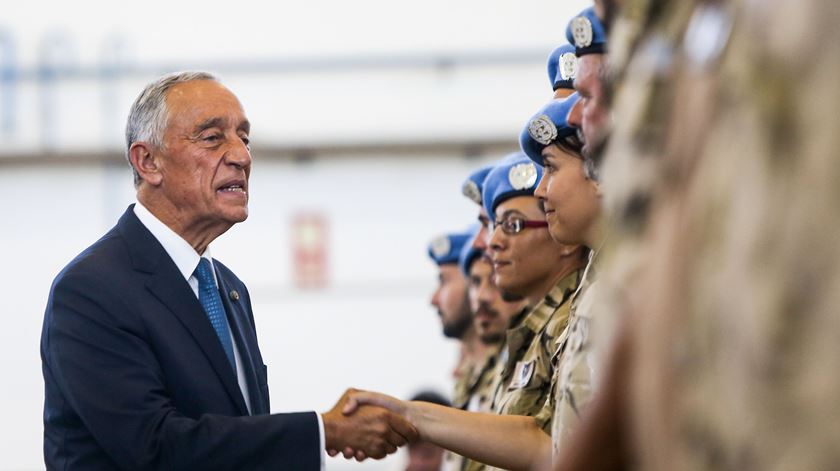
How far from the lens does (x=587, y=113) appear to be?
193 cm

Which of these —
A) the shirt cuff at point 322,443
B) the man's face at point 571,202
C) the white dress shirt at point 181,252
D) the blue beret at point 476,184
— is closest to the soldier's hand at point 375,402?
the shirt cuff at point 322,443

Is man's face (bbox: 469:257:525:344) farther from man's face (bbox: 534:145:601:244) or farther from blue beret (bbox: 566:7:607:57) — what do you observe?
blue beret (bbox: 566:7:607:57)

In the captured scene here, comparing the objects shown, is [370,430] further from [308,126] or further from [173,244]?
[308,126]

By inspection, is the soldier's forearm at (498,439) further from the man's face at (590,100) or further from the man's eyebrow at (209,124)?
the man's eyebrow at (209,124)

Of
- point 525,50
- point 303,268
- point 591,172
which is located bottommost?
point 303,268

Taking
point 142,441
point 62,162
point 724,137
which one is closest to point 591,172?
point 142,441

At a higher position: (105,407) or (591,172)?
(591,172)

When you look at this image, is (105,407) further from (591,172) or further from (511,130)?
(511,130)

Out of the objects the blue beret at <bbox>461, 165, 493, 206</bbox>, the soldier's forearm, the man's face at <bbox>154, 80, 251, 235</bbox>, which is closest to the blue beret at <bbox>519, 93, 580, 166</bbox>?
the soldier's forearm

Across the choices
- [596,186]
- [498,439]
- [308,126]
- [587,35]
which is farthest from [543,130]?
[308,126]

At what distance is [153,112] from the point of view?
3420mm

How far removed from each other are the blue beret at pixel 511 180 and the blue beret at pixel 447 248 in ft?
6.71

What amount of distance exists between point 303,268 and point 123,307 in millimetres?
8668

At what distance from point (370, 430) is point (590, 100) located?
52.9 inches
